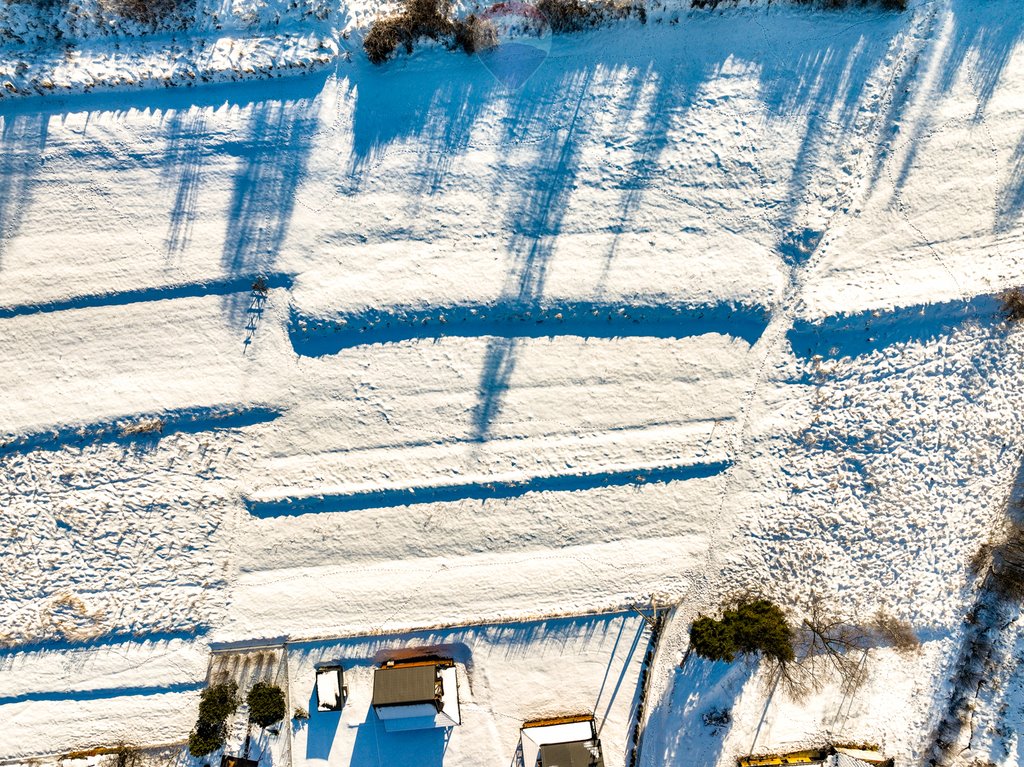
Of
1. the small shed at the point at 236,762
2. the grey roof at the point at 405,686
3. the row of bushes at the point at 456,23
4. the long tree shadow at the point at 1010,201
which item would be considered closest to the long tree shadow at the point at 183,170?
the row of bushes at the point at 456,23

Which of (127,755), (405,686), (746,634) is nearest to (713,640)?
(746,634)

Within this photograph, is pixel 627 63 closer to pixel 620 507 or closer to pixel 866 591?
pixel 620 507

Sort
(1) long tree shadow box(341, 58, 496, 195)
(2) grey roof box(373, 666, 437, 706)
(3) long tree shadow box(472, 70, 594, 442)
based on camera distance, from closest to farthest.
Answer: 1. (2) grey roof box(373, 666, 437, 706)
2. (1) long tree shadow box(341, 58, 496, 195)
3. (3) long tree shadow box(472, 70, 594, 442)

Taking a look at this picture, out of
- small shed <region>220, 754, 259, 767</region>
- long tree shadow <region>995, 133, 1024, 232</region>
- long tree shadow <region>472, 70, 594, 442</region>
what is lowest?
small shed <region>220, 754, 259, 767</region>

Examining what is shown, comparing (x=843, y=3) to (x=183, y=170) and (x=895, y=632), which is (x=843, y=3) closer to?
(x=895, y=632)

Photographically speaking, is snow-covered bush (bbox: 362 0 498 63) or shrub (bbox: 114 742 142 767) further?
shrub (bbox: 114 742 142 767)

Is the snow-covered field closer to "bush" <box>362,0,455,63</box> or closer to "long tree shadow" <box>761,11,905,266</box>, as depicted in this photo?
"long tree shadow" <box>761,11,905,266</box>

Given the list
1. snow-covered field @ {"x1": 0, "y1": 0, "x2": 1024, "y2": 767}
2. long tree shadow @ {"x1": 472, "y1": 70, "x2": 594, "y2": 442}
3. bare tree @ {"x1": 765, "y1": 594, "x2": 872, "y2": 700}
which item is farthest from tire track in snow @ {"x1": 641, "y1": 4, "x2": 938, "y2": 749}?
long tree shadow @ {"x1": 472, "y1": 70, "x2": 594, "y2": 442}

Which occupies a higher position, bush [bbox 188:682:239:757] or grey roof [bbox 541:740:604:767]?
bush [bbox 188:682:239:757]

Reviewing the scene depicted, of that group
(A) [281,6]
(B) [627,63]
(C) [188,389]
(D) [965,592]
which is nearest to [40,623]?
(C) [188,389]
